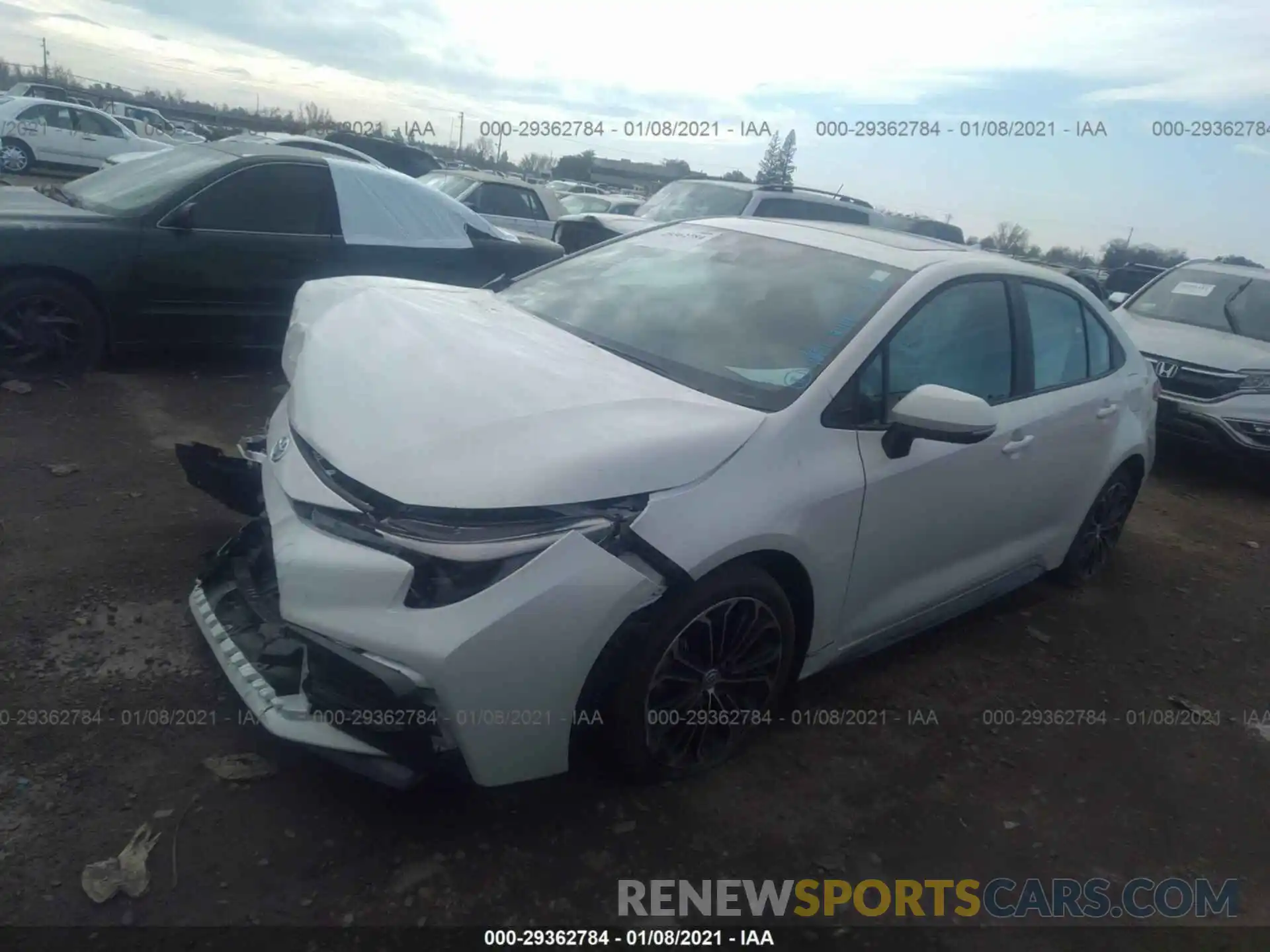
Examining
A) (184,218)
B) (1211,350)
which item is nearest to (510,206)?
(184,218)

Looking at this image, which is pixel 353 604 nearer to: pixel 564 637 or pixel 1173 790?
pixel 564 637

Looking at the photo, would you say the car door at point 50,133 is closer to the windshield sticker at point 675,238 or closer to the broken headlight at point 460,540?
the windshield sticker at point 675,238

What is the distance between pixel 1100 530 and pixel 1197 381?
3257mm

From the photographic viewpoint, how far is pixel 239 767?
2.72m

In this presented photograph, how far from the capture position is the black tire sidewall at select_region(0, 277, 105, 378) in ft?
17.5

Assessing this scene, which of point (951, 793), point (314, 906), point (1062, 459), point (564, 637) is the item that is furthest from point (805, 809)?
point (1062, 459)

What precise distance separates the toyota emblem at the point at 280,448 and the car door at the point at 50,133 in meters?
21.6

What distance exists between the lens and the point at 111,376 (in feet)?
19.4

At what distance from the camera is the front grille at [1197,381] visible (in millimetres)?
7176

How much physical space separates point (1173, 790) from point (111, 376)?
19.8 ft

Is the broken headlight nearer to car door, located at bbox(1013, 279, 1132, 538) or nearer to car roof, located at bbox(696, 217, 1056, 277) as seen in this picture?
car roof, located at bbox(696, 217, 1056, 277)

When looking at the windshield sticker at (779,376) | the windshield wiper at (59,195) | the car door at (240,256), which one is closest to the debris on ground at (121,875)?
the windshield sticker at (779,376)

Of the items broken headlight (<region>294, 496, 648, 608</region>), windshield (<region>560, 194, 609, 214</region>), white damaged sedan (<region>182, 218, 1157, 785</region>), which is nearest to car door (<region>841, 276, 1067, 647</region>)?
white damaged sedan (<region>182, 218, 1157, 785</region>)

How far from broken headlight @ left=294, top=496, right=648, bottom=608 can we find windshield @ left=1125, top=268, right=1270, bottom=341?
25.1 ft
